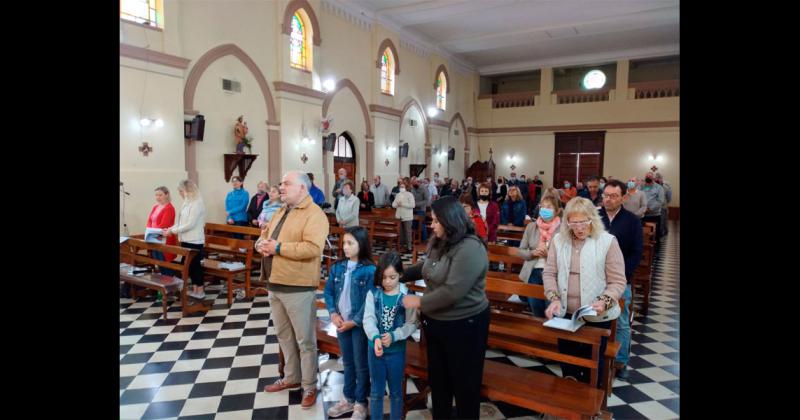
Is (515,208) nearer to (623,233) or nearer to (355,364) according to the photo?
(623,233)

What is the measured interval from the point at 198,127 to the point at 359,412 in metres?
7.22

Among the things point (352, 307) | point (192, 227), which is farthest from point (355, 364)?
point (192, 227)

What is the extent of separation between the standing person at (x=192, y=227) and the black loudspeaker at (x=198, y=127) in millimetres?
3097

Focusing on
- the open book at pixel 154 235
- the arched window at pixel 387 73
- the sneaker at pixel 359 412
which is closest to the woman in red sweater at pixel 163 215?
the open book at pixel 154 235

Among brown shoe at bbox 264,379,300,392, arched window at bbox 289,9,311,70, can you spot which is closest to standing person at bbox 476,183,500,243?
brown shoe at bbox 264,379,300,392

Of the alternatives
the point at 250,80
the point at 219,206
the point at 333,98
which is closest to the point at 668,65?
the point at 333,98

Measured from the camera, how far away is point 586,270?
2.97 m

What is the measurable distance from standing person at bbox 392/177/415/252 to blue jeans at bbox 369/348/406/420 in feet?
21.1

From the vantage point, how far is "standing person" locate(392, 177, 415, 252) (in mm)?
9352

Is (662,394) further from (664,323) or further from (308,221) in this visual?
(308,221)

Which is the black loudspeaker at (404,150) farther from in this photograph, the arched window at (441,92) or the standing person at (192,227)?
the standing person at (192,227)

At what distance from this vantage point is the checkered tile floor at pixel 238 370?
3.44 meters
